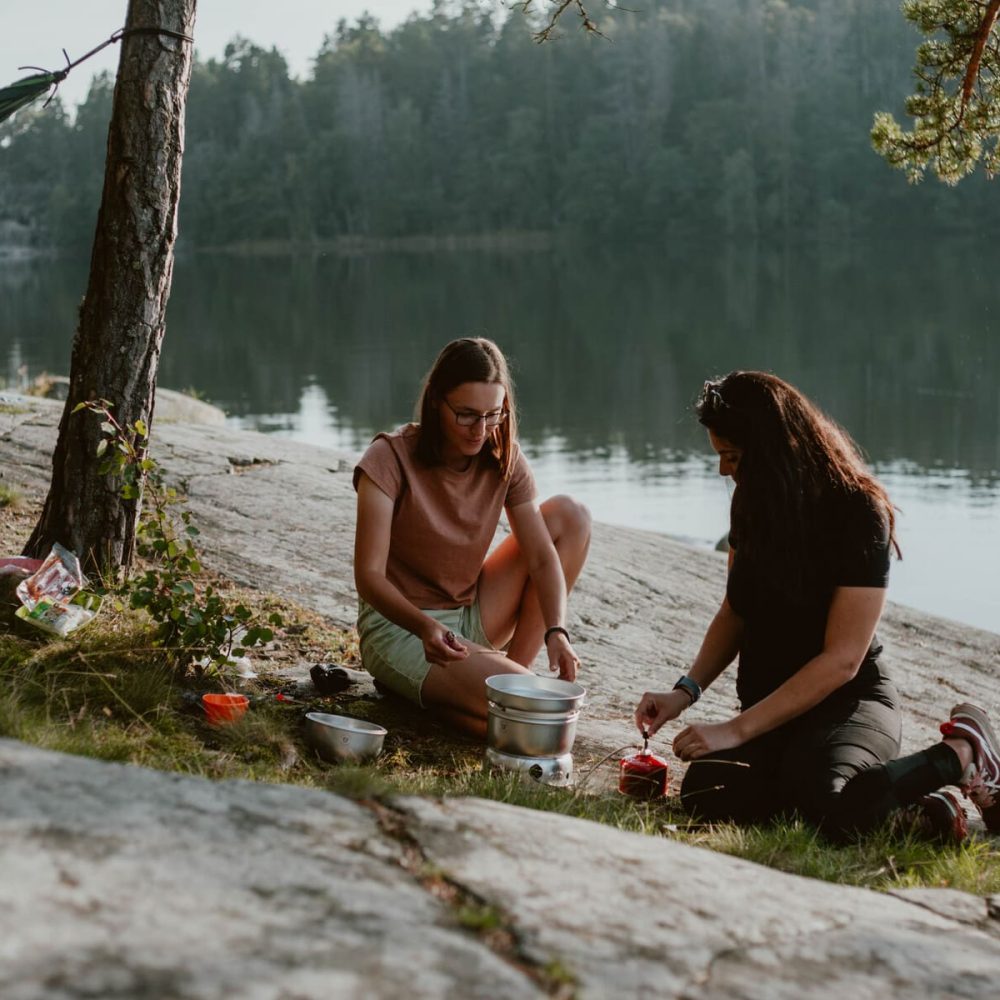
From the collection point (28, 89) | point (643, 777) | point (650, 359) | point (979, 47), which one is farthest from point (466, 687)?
point (650, 359)

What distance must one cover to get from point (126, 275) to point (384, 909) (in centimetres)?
301

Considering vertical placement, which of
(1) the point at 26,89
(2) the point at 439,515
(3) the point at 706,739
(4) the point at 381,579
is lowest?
(3) the point at 706,739

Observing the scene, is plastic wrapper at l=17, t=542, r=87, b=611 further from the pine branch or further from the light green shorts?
the pine branch

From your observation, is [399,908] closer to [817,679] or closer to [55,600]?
[817,679]

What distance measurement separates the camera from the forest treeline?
61500 mm

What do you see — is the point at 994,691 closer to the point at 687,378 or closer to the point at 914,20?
the point at 914,20

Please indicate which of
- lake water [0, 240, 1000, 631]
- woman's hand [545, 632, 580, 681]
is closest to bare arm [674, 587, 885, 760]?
woman's hand [545, 632, 580, 681]

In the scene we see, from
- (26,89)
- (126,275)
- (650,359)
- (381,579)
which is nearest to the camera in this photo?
(381,579)

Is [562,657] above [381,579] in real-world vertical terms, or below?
below

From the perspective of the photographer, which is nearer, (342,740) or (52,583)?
(342,740)

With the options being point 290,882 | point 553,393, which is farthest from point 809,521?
point 553,393

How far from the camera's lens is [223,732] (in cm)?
334

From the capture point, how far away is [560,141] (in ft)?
238

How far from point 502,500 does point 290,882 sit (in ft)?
7.56
